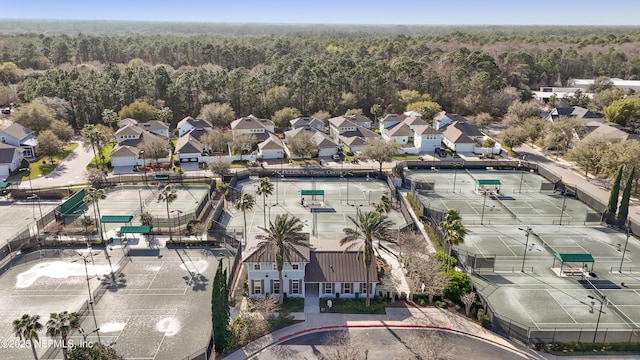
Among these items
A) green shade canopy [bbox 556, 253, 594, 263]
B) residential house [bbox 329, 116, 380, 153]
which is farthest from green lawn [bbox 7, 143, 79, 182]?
green shade canopy [bbox 556, 253, 594, 263]

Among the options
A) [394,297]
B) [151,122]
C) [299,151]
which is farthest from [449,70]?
[394,297]

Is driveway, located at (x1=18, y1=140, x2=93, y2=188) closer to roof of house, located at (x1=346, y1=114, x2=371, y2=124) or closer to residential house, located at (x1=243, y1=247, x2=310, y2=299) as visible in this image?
residential house, located at (x1=243, y1=247, x2=310, y2=299)

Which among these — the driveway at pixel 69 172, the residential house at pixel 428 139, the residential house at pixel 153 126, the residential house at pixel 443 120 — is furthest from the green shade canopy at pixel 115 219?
the residential house at pixel 443 120

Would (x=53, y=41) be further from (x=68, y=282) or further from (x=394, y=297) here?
(x=394, y=297)

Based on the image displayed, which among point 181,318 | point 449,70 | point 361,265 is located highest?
point 449,70

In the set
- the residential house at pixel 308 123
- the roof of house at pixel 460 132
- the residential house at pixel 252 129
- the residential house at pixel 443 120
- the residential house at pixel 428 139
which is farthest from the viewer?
the residential house at pixel 443 120

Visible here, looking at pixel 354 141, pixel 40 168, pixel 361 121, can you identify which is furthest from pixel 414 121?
pixel 40 168

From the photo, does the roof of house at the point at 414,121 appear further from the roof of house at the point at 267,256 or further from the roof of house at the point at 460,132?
the roof of house at the point at 267,256
